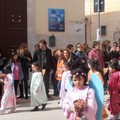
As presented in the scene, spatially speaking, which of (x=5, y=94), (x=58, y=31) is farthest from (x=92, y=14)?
(x=5, y=94)

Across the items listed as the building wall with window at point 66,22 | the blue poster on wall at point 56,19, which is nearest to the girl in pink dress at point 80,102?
the building wall with window at point 66,22

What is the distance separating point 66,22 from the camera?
65.8ft

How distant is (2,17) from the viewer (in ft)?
59.2

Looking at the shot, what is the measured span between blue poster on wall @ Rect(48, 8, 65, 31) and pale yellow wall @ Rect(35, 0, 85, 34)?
20cm

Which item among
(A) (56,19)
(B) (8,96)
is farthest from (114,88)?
(A) (56,19)

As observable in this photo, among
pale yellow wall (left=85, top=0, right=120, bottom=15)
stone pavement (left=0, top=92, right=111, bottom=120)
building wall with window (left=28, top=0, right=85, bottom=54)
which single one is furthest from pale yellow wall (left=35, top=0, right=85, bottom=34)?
pale yellow wall (left=85, top=0, right=120, bottom=15)

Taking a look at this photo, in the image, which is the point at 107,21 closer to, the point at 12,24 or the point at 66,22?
the point at 66,22

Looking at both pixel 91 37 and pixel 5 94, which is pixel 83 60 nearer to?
pixel 5 94

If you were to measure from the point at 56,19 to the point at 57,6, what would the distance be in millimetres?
619

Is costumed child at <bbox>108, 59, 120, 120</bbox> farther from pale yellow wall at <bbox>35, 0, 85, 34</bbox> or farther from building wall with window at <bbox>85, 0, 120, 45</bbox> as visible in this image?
building wall with window at <bbox>85, 0, 120, 45</bbox>

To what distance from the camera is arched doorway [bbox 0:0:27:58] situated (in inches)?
709

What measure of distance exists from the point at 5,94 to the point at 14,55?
2.26 m

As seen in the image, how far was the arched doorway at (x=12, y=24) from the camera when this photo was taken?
1802 centimetres

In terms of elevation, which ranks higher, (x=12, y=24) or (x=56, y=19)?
(x=56, y=19)
